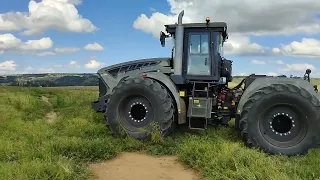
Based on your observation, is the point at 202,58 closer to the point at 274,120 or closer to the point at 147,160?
the point at 274,120

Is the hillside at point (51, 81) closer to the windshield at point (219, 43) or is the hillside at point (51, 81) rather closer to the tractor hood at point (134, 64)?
the tractor hood at point (134, 64)

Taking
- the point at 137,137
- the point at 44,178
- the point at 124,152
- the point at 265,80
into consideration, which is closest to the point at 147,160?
the point at 124,152

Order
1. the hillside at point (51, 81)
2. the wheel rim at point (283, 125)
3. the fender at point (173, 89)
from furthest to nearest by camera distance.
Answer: the hillside at point (51, 81), the fender at point (173, 89), the wheel rim at point (283, 125)

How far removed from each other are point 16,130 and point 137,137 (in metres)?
3.63

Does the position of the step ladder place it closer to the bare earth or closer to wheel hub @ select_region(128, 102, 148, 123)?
wheel hub @ select_region(128, 102, 148, 123)

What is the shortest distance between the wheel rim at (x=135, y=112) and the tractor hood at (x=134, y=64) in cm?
131

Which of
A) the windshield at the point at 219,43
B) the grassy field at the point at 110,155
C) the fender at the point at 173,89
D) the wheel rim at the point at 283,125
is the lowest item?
the grassy field at the point at 110,155

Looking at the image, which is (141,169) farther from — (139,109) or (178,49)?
(178,49)

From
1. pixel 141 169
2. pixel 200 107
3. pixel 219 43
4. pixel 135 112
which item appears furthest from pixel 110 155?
pixel 219 43

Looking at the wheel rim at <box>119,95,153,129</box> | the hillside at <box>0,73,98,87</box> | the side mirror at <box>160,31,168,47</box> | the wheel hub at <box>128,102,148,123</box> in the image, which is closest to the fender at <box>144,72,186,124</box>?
the wheel rim at <box>119,95,153,129</box>

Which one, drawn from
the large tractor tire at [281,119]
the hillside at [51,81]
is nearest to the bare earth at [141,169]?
the large tractor tire at [281,119]

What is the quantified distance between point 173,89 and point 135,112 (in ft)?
4.11

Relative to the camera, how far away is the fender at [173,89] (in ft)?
30.4

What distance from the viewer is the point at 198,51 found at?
9.62 meters
